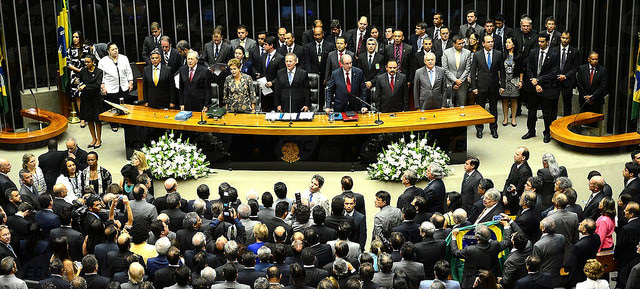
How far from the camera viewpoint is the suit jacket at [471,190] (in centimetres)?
938

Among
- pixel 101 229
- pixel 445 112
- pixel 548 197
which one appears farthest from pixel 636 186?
pixel 101 229

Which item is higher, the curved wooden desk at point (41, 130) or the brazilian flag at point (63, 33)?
the brazilian flag at point (63, 33)

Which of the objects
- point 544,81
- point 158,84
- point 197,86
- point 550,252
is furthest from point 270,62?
point 550,252

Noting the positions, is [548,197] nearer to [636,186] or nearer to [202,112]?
[636,186]

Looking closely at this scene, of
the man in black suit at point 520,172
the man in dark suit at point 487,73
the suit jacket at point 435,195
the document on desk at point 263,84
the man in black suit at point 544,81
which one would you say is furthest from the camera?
the document on desk at point 263,84

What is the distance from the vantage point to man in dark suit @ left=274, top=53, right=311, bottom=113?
12258 mm

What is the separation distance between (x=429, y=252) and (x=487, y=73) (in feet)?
18.9

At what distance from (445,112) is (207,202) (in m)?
4.35

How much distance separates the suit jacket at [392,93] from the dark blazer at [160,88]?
9.49ft

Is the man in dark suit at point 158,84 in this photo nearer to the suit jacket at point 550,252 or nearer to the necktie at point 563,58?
the necktie at point 563,58

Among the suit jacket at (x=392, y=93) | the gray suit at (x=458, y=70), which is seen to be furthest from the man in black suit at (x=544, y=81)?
the suit jacket at (x=392, y=93)

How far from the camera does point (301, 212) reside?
320 inches

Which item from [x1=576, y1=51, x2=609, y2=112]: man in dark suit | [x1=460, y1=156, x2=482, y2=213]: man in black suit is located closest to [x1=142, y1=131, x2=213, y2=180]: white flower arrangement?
[x1=460, y1=156, x2=482, y2=213]: man in black suit

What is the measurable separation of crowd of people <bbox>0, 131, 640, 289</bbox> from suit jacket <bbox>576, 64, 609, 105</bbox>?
11.0ft
